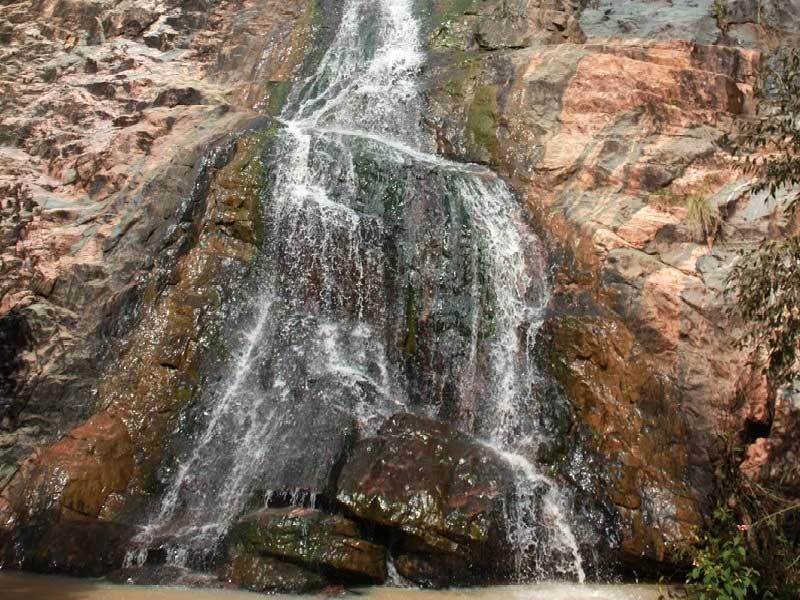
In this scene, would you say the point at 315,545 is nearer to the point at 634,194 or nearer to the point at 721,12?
the point at 634,194

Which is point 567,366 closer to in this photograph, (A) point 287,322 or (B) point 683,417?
(B) point 683,417

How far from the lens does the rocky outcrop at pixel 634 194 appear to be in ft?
36.0

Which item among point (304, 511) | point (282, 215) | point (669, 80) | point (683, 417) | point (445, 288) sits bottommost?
point (304, 511)

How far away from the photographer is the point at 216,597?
8.84m

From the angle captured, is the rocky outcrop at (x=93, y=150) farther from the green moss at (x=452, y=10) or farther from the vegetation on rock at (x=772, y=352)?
the vegetation on rock at (x=772, y=352)

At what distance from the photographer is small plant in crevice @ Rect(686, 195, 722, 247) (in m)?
13.2

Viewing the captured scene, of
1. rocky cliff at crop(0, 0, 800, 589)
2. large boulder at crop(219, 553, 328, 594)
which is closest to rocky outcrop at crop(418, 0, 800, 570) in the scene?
rocky cliff at crop(0, 0, 800, 589)

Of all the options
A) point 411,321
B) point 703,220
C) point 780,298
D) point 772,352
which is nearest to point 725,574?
point 772,352

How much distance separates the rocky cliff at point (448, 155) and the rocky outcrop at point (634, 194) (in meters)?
0.05

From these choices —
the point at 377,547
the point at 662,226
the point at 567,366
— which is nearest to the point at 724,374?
the point at 567,366

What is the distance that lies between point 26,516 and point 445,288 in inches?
300

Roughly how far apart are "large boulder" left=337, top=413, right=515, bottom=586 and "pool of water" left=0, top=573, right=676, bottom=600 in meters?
0.37

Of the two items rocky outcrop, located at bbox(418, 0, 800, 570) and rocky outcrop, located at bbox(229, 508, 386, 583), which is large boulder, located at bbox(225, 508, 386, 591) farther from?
rocky outcrop, located at bbox(418, 0, 800, 570)

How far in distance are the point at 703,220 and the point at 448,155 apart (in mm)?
6036
